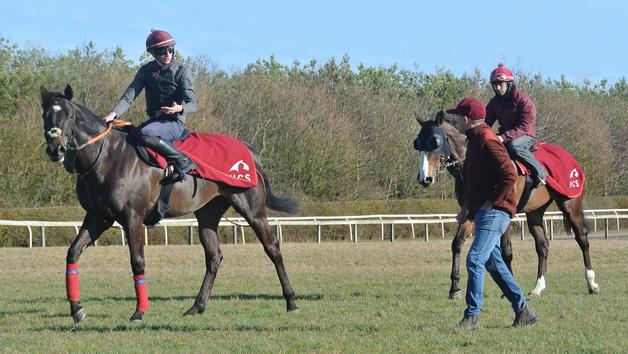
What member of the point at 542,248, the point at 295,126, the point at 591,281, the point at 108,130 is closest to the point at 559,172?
the point at 542,248

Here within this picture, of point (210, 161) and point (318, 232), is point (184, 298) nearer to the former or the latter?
point (210, 161)

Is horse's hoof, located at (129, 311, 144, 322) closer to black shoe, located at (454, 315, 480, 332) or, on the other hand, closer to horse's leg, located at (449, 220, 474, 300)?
black shoe, located at (454, 315, 480, 332)

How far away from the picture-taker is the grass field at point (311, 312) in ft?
28.4

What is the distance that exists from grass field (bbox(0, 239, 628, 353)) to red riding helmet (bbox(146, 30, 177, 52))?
301 cm

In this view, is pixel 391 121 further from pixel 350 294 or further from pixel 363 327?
pixel 363 327

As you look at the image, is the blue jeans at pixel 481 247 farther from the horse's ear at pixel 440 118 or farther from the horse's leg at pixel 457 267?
the horse's ear at pixel 440 118

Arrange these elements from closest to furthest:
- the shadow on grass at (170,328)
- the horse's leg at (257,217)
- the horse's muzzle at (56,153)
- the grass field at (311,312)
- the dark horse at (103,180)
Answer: the grass field at (311,312) → the shadow on grass at (170,328) → the horse's muzzle at (56,153) → the dark horse at (103,180) → the horse's leg at (257,217)

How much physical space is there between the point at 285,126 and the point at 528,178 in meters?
32.4

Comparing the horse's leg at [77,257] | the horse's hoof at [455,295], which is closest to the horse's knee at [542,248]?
the horse's hoof at [455,295]

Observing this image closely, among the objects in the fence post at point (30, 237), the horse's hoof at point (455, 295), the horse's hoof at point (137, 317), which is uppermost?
the horse's hoof at point (137, 317)

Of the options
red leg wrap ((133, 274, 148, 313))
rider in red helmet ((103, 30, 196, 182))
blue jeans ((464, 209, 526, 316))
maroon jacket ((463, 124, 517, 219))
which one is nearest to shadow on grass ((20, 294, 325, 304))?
red leg wrap ((133, 274, 148, 313))

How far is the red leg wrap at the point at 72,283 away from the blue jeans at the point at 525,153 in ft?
18.4

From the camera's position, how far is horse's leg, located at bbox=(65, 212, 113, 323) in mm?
10664

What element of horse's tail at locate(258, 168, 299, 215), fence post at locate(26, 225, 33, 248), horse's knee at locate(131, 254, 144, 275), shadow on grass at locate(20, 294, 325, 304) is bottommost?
fence post at locate(26, 225, 33, 248)
